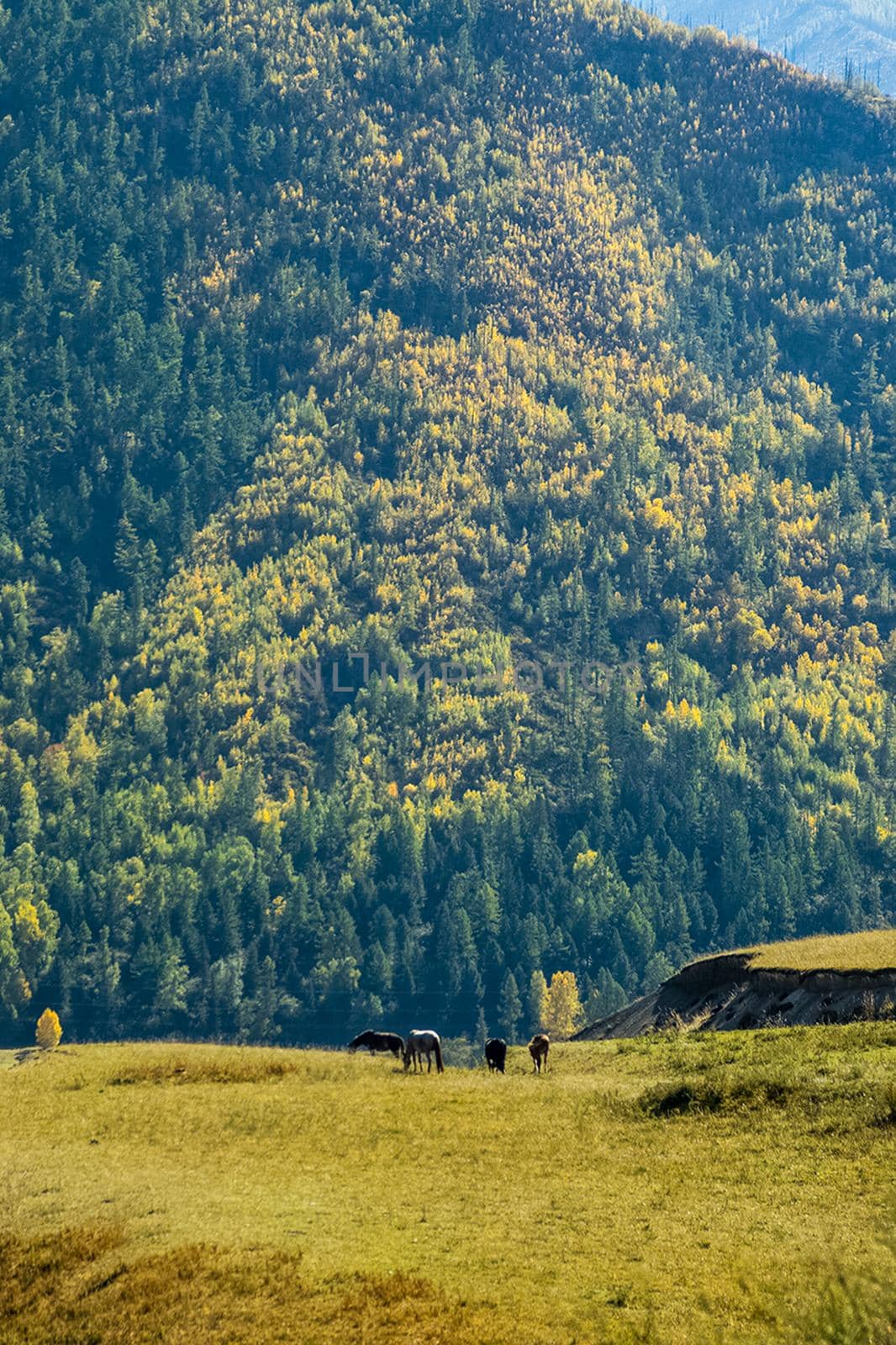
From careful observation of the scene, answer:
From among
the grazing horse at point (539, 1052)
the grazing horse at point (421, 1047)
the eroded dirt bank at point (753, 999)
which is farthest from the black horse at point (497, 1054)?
the eroded dirt bank at point (753, 999)

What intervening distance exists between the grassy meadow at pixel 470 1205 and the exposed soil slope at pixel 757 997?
10279 mm

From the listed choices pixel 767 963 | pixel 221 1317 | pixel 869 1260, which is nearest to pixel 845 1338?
pixel 869 1260

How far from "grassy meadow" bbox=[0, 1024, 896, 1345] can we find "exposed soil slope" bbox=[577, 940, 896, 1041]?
1028 cm

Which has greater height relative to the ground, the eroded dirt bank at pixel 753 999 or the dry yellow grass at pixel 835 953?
the dry yellow grass at pixel 835 953

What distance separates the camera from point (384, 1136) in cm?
6144

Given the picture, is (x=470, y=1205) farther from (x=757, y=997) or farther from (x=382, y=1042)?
(x=757, y=997)

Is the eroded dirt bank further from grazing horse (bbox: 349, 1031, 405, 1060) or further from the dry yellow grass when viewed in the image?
grazing horse (bbox: 349, 1031, 405, 1060)

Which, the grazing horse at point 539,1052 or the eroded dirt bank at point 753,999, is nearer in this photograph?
the grazing horse at point 539,1052

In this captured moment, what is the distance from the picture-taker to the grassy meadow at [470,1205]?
140ft

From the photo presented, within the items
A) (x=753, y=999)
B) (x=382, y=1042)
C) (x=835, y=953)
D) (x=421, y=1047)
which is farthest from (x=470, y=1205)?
(x=835, y=953)

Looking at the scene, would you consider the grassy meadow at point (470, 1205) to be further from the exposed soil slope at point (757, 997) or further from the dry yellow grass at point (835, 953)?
the dry yellow grass at point (835, 953)

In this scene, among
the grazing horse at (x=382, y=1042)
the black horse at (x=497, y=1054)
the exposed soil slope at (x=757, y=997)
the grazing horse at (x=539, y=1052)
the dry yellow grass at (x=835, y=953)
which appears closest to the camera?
the grazing horse at (x=539, y=1052)

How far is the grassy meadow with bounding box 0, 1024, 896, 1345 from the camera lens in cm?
4262

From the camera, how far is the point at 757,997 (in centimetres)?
9006
